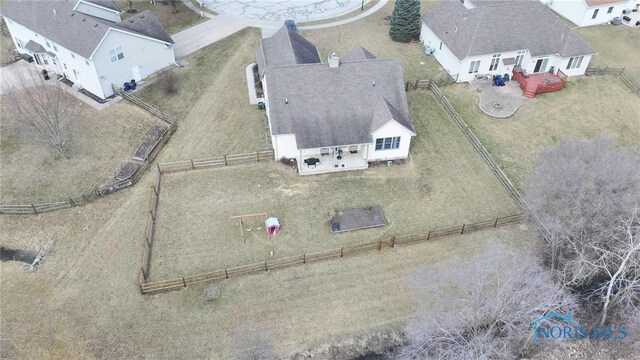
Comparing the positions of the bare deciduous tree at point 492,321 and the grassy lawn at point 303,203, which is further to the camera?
the grassy lawn at point 303,203

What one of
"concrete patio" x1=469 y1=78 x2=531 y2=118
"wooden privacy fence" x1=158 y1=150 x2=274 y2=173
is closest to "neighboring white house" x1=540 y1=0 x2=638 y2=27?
"concrete patio" x1=469 y1=78 x2=531 y2=118

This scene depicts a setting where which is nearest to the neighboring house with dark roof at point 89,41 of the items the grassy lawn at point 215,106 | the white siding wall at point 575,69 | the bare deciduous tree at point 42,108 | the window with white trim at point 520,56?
the bare deciduous tree at point 42,108

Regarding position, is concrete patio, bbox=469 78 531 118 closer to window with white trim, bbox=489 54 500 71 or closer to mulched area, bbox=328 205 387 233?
window with white trim, bbox=489 54 500 71

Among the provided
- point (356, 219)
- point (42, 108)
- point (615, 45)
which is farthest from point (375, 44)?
point (42, 108)

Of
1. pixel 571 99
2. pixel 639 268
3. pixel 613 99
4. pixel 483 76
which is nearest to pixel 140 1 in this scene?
pixel 483 76

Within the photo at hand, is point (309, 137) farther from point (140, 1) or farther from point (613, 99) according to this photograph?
point (140, 1)

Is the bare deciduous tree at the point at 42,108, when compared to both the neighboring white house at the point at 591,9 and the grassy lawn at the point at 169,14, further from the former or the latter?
the neighboring white house at the point at 591,9
